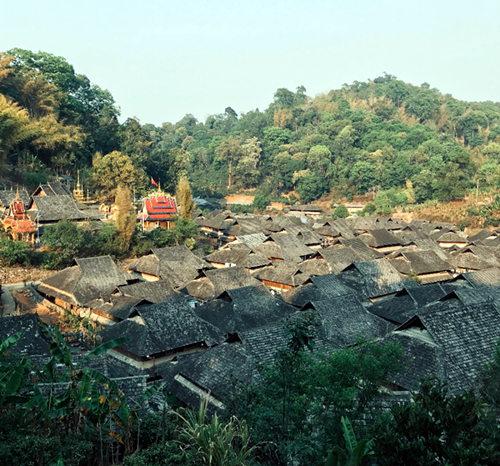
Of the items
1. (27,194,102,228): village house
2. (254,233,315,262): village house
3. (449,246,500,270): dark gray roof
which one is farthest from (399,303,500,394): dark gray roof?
(27,194,102,228): village house

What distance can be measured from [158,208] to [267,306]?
17132 mm

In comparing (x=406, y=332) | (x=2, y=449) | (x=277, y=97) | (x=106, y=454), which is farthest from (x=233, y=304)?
(x=277, y=97)

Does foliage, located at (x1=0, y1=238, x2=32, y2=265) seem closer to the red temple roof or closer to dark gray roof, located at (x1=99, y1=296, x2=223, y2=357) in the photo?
the red temple roof

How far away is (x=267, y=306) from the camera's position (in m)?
20.1

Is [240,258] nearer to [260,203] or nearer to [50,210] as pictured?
[50,210]

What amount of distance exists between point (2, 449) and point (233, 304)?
12.8m

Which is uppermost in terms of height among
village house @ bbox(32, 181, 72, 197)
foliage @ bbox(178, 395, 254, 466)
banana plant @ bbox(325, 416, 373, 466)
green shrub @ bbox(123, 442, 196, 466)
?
village house @ bbox(32, 181, 72, 197)

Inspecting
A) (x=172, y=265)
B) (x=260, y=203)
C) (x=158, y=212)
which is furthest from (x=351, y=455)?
(x=260, y=203)

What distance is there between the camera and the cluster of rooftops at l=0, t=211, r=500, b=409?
12742 mm

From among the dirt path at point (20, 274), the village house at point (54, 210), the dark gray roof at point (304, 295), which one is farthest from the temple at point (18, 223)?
the dark gray roof at point (304, 295)

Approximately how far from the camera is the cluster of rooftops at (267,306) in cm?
1274

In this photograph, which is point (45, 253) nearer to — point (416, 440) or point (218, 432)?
point (218, 432)

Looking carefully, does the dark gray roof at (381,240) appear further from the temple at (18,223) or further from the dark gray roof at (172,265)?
the temple at (18,223)

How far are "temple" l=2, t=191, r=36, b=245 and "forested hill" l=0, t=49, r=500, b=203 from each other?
9029mm
